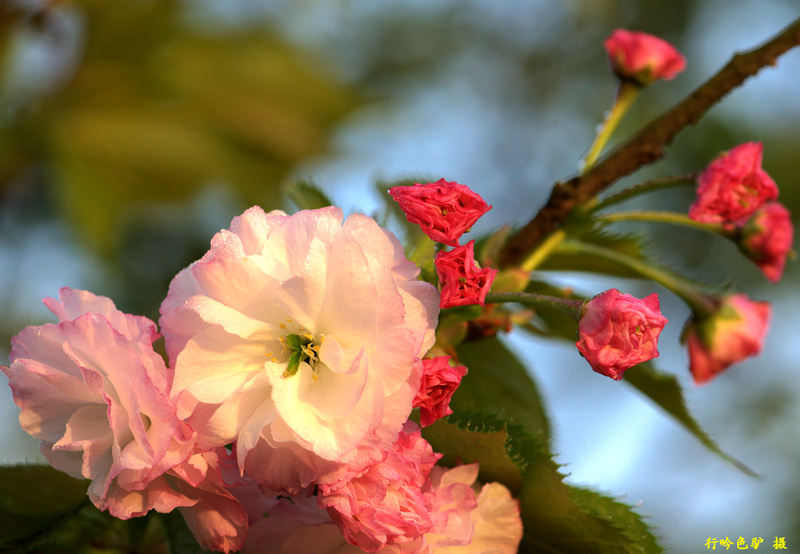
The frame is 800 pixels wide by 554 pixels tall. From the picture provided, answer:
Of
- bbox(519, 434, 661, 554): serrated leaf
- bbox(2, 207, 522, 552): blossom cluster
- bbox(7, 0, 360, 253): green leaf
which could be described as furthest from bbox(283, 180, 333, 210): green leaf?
bbox(7, 0, 360, 253): green leaf

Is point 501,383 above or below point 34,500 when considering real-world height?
above

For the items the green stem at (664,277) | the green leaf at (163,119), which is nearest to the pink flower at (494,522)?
the green stem at (664,277)

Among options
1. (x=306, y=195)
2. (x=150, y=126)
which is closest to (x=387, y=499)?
(x=306, y=195)

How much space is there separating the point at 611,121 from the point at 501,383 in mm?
257

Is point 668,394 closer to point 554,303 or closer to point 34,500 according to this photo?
point 554,303

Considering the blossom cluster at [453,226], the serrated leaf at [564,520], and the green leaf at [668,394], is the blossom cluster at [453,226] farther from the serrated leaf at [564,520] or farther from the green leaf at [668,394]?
the green leaf at [668,394]

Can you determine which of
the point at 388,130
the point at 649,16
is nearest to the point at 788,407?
the point at 649,16

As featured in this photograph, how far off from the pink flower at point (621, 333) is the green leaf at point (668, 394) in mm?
192

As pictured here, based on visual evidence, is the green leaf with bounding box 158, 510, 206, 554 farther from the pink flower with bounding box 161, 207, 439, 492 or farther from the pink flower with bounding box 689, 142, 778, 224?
the pink flower with bounding box 689, 142, 778, 224

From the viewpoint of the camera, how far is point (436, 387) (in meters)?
0.36

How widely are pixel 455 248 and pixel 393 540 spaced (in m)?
0.16

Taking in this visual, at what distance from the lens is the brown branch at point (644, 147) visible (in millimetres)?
527

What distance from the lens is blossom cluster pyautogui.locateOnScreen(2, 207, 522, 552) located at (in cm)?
33

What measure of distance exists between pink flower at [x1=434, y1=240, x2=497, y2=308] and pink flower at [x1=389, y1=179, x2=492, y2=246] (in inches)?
0.4
